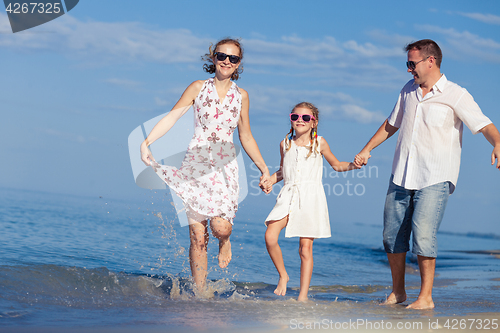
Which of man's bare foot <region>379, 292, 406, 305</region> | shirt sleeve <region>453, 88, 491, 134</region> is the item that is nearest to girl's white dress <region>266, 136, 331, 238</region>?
man's bare foot <region>379, 292, 406, 305</region>

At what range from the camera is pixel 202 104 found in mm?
4316

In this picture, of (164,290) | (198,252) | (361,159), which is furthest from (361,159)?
(164,290)

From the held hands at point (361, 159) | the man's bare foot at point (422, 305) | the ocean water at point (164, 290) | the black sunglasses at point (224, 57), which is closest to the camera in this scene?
the ocean water at point (164, 290)

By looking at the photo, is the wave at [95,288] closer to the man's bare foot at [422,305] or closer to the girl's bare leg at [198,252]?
the girl's bare leg at [198,252]

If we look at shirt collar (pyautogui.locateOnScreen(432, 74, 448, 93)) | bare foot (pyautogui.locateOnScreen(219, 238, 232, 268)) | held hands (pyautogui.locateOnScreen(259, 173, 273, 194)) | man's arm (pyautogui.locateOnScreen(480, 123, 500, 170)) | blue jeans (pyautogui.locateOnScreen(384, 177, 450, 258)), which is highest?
shirt collar (pyautogui.locateOnScreen(432, 74, 448, 93))

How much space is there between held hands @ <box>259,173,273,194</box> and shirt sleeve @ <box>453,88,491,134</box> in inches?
71.6

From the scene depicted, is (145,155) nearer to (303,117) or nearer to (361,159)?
(303,117)

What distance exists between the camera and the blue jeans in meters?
3.99

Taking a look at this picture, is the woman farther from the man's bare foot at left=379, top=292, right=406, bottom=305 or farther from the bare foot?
the man's bare foot at left=379, top=292, right=406, bottom=305

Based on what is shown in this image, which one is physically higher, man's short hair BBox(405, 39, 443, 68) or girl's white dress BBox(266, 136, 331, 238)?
man's short hair BBox(405, 39, 443, 68)

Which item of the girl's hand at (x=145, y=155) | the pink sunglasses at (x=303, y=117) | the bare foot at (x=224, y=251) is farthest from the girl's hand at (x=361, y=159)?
the girl's hand at (x=145, y=155)

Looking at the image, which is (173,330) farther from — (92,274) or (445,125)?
(445,125)

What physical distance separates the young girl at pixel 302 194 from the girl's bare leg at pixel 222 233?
15.3 inches

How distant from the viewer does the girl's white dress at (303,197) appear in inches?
173
